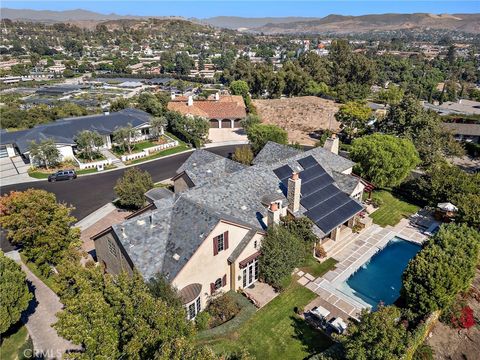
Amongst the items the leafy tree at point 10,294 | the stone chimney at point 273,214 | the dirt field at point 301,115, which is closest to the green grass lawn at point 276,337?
the stone chimney at point 273,214

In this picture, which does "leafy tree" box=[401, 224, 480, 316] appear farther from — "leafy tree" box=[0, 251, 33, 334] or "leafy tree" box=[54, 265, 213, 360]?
"leafy tree" box=[0, 251, 33, 334]

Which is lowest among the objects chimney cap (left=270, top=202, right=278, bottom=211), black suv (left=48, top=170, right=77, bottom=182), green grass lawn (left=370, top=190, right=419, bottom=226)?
green grass lawn (left=370, top=190, right=419, bottom=226)

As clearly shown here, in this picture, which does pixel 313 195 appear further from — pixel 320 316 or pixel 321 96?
pixel 321 96

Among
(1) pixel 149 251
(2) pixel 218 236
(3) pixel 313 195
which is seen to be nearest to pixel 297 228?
(3) pixel 313 195

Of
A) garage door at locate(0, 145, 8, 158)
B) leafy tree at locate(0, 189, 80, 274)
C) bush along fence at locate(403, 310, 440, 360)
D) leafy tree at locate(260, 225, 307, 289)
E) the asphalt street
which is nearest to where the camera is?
bush along fence at locate(403, 310, 440, 360)

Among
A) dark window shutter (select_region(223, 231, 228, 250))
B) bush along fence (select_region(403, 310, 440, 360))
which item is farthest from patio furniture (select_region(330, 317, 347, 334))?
dark window shutter (select_region(223, 231, 228, 250))

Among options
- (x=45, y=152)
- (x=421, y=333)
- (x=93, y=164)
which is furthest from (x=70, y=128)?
(x=421, y=333)
